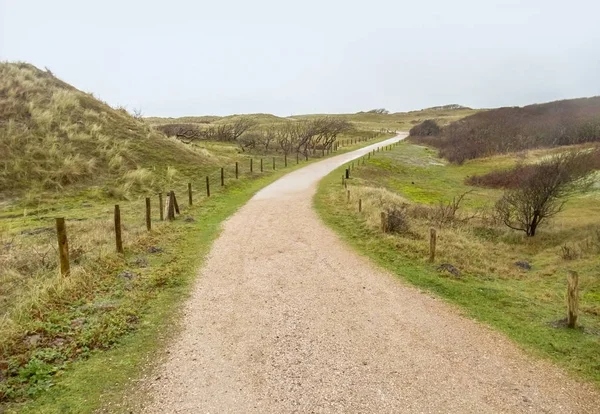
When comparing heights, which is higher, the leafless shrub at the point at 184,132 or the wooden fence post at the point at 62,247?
the leafless shrub at the point at 184,132

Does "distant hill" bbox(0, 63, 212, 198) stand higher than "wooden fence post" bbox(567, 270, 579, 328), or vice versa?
"distant hill" bbox(0, 63, 212, 198)

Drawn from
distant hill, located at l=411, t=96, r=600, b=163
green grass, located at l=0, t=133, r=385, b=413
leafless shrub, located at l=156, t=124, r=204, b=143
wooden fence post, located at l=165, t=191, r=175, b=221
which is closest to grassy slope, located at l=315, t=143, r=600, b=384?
green grass, located at l=0, t=133, r=385, b=413

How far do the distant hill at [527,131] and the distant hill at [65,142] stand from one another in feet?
103

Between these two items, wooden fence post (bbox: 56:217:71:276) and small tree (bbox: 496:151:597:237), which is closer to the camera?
wooden fence post (bbox: 56:217:71:276)

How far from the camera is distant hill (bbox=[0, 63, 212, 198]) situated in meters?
20.8

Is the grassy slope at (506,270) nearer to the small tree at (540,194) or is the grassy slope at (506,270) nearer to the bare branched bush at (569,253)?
the bare branched bush at (569,253)

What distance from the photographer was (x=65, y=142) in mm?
24156

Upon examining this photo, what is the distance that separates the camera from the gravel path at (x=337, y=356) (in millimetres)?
5121

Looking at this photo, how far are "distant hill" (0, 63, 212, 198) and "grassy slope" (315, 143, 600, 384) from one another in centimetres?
1191

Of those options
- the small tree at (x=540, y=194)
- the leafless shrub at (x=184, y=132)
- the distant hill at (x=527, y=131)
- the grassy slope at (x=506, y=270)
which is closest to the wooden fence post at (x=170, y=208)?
the grassy slope at (x=506, y=270)

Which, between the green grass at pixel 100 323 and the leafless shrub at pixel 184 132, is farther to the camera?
the leafless shrub at pixel 184 132

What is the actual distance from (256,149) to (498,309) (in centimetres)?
3760

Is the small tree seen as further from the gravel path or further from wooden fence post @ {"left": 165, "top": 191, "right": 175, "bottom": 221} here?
wooden fence post @ {"left": 165, "top": 191, "right": 175, "bottom": 221}

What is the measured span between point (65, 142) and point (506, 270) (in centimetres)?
2408
